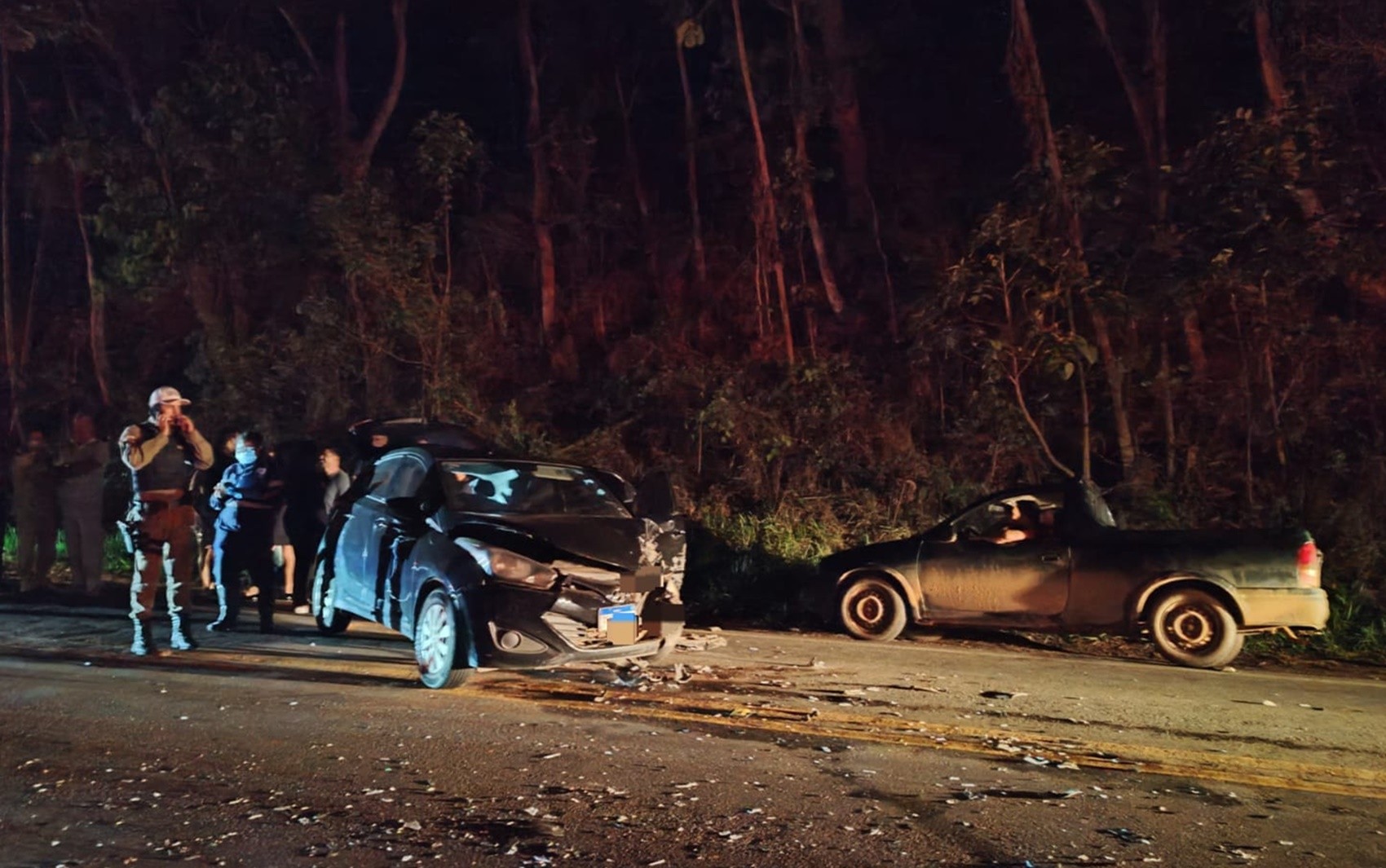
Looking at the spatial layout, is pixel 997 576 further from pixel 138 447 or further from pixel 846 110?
pixel 846 110

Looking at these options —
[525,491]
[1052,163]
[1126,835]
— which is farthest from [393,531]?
[1052,163]

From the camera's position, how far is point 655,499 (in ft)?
28.4

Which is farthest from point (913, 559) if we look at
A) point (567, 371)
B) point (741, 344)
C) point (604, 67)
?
point (604, 67)

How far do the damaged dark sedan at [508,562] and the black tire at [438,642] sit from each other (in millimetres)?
11

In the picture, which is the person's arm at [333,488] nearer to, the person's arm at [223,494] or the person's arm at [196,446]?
the person's arm at [223,494]

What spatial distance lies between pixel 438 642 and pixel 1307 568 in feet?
21.5

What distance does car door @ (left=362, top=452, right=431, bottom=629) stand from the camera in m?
Answer: 8.21

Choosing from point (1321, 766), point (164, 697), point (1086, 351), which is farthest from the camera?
point (1086, 351)

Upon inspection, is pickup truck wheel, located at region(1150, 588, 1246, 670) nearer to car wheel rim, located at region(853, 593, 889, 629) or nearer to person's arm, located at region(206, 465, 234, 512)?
car wheel rim, located at region(853, 593, 889, 629)

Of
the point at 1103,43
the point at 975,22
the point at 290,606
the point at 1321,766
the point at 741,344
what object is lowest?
the point at 1321,766

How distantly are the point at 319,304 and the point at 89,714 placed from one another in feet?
37.5

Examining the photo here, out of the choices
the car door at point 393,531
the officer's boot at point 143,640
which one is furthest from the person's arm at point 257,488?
the officer's boot at point 143,640

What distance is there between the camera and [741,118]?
1969cm

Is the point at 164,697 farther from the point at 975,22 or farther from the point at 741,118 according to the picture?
the point at 975,22
